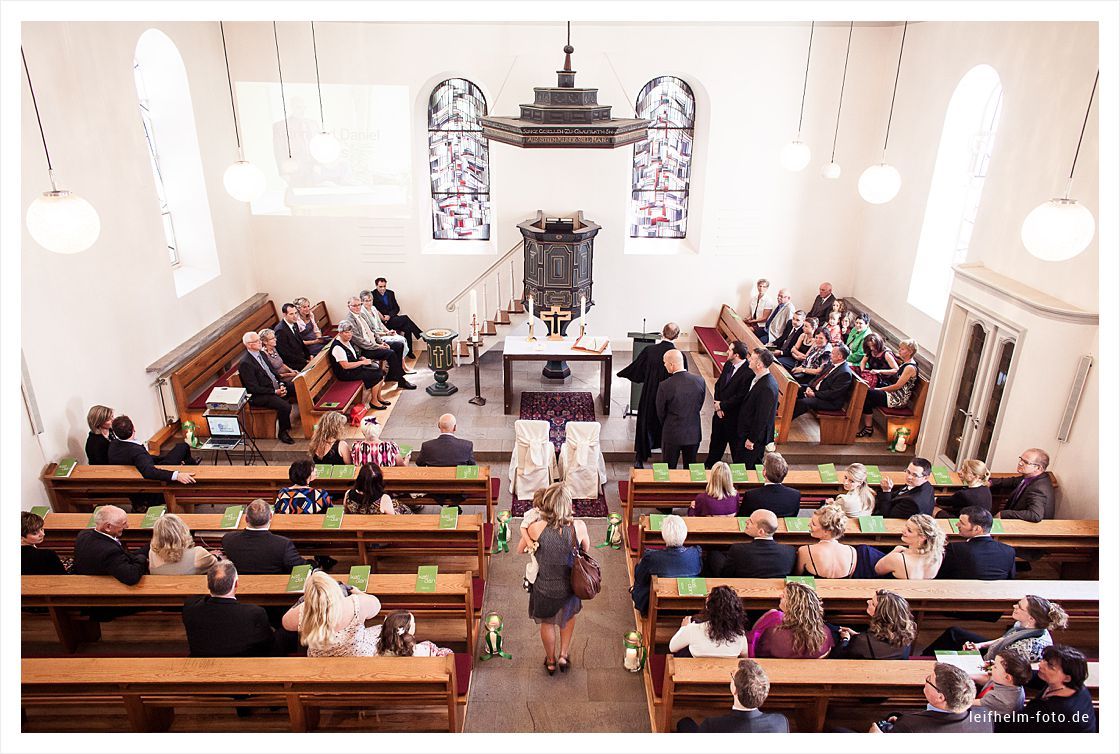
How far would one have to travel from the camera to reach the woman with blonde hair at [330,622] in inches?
126

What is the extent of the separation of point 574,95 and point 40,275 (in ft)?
14.7

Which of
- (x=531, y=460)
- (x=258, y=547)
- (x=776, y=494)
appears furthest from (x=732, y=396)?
(x=258, y=547)

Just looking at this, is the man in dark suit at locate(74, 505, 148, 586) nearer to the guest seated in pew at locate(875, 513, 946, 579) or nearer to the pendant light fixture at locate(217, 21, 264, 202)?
the pendant light fixture at locate(217, 21, 264, 202)

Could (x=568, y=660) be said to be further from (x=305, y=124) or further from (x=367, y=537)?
(x=305, y=124)

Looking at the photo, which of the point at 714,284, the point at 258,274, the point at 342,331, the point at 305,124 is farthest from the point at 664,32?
the point at 258,274

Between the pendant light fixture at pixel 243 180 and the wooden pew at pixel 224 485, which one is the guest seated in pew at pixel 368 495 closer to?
the wooden pew at pixel 224 485

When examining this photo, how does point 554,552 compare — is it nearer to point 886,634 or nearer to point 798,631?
point 798,631

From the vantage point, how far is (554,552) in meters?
3.80

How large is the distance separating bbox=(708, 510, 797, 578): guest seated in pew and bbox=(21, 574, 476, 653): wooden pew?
1.57 m

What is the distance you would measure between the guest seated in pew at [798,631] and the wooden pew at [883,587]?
415mm

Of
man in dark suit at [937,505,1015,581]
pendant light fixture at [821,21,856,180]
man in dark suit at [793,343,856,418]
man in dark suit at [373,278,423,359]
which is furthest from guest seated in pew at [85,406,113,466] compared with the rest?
pendant light fixture at [821,21,856,180]

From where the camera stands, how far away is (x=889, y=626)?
332cm

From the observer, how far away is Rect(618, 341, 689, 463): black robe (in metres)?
6.27

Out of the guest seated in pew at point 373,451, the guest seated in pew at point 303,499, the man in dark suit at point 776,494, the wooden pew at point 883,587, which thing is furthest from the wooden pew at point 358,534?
the man in dark suit at point 776,494
